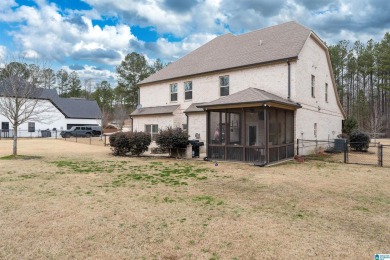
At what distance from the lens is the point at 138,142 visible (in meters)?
18.2

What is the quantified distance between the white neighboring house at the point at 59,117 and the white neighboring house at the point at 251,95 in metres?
25.9

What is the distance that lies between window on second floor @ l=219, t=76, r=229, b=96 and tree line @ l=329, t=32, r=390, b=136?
4168 centimetres

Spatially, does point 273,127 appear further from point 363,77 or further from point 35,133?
point 363,77

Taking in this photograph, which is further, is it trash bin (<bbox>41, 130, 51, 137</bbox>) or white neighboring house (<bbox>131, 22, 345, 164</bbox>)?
trash bin (<bbox>41, 130, 51, 137</bbox>)

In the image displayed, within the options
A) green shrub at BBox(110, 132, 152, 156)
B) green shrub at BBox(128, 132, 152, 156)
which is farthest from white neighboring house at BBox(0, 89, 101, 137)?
green shrub at BBox(128, 132, 152, 156)

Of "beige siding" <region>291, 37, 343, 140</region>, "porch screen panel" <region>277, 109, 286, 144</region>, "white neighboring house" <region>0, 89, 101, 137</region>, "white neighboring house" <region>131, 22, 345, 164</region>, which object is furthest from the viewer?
"white neighboring house" <region>0, 89, 101, 137</region>

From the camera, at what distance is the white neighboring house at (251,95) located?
49.3ft

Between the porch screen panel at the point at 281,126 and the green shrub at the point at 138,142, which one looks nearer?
the porch screen panel at the point at 281,126

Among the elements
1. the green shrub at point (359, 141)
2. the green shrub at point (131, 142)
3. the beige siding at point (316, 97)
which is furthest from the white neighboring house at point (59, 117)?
the green shrub at point (359, 141)

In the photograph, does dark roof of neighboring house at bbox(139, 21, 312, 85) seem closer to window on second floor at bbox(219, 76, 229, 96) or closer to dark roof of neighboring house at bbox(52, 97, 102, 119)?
window on second floor at bbox(219, 76, 229, 96)

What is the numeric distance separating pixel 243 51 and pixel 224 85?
10.2 ft

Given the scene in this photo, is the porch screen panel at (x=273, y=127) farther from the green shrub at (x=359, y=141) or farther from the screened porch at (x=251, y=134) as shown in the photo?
the green shrub at (x=359, y=141)

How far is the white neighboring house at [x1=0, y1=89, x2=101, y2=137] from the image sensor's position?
1661 inches

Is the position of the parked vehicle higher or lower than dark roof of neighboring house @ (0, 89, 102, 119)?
lower
